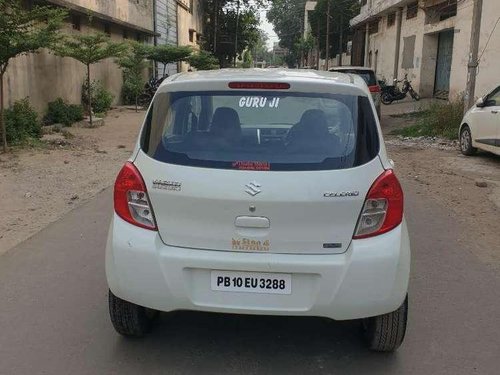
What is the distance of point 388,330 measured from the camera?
130 inches

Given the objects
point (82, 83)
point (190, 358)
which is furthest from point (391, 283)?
point (82, 83)

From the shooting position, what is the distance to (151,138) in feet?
10.9

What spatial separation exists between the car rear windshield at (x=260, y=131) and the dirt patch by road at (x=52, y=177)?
9.48 ft

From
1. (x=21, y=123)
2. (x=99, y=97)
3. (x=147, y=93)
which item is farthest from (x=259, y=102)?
(x=147, y=93)

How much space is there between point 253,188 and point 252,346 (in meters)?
1.11

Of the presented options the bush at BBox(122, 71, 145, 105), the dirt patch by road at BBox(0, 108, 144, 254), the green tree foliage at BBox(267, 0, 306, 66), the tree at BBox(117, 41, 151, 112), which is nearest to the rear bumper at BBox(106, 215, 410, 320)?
the dirt patch by road at BBox(0, 108, 144, 254)

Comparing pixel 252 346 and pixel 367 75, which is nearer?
pixel 252 346

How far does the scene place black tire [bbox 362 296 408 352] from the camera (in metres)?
3.29

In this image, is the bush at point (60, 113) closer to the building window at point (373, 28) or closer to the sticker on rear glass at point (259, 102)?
the sticker on rear glass at point (259, 102)

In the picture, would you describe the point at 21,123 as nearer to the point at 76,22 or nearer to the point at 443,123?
the point at 76,22

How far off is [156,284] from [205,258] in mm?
306

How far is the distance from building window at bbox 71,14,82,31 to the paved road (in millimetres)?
13478

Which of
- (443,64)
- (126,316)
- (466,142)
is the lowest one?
(126,316)

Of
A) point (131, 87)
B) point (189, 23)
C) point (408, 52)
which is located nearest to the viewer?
point (131, 87)
